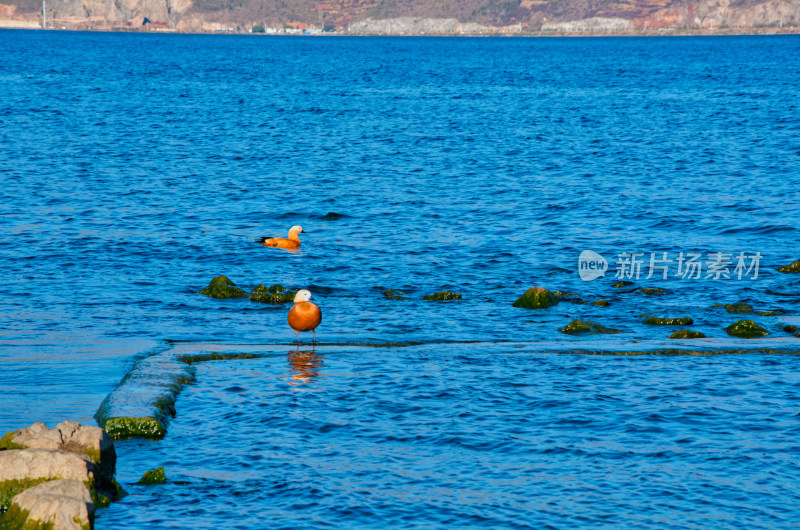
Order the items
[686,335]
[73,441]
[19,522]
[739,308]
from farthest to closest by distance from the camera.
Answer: [739,308] < [686,335] < [73,441] < [19,522]

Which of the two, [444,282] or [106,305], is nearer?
[106,305]

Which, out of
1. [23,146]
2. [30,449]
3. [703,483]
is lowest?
[703,483]

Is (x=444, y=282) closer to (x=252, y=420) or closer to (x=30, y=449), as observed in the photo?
(x=252, y=420)

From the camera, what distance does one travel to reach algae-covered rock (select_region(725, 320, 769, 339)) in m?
15.7

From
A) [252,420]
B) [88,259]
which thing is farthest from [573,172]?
[252,420]

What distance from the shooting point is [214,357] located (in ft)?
46.5

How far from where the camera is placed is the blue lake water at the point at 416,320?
950 centimetres

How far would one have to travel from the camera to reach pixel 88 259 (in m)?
22.1

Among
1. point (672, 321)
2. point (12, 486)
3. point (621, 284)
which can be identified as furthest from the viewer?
point (621, 284)

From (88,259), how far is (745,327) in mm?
15333

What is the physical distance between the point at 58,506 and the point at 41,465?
0.85m

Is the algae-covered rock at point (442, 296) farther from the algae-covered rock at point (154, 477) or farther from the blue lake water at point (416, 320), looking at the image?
the algae-covered rock at point (154, 477)

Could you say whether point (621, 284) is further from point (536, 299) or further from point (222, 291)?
A: point (222, 291)

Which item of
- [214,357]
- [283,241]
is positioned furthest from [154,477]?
[283,241]
